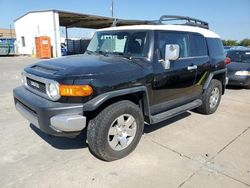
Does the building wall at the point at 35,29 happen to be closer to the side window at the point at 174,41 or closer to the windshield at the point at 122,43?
the windshield at the point at 122,43

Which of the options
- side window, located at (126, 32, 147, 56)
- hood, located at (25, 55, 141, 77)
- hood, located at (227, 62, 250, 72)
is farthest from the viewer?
hood, located at (227, 62, 250, 72)

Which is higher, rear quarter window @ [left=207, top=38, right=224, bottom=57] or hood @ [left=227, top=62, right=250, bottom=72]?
rear quarter window @ [left=207, top=38, right=224, bottom=57]

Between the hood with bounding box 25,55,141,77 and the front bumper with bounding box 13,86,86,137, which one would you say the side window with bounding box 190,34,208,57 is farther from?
the front bumper with bounding box 13,86,86,137

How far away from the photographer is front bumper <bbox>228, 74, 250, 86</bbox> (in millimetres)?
8383

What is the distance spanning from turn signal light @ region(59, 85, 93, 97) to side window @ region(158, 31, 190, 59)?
1498 millimetres

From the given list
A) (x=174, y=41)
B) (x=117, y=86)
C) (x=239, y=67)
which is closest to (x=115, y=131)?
(x=117, y=86)

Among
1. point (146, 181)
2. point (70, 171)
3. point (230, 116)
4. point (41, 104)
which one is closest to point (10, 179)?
point (70, 171)

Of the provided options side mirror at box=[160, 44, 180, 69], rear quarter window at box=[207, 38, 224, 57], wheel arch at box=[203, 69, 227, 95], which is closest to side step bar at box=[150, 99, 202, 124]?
wheel arch at box=[203, 69, 227, 95]

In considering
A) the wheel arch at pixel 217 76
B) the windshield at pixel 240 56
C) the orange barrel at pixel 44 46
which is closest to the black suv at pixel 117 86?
the wheel arch at pixel 217 76

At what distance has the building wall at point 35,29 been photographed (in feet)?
73.3

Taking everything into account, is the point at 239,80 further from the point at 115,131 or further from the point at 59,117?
the point at 59,117

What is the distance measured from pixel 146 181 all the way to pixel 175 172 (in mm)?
460

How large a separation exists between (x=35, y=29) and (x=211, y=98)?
24.1 metres

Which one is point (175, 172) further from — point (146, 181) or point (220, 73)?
A: point (220, 73)
